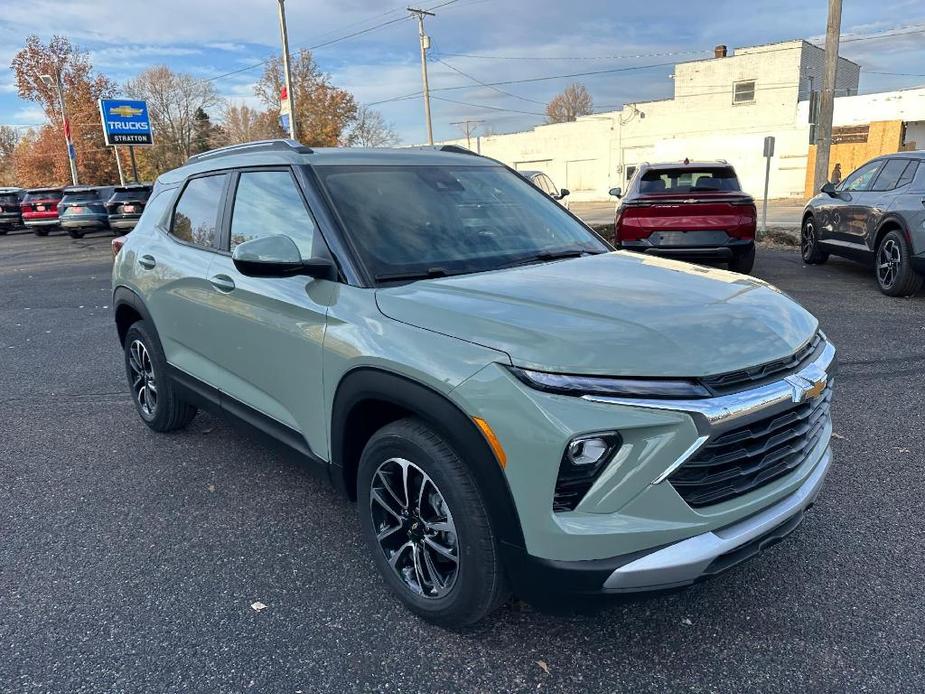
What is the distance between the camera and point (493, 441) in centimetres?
208

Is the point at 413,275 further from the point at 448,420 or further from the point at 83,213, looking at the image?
the point at 83,213

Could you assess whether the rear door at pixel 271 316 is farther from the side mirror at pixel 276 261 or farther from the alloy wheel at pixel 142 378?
the alloy wheel at pixel 142 378

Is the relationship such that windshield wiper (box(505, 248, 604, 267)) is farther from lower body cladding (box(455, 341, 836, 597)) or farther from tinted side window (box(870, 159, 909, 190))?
tinted side window (box(870, 159, 909, 190))

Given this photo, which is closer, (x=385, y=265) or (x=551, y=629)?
(x=551, y=629)

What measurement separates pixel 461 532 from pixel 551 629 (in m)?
0.65

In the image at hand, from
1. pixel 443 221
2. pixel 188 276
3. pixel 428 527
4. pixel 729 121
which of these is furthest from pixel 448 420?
pixel 729 121

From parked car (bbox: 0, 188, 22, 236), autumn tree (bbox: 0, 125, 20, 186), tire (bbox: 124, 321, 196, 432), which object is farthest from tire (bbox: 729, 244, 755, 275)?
autumn tree (bbox: 0, 125, 20, 186)

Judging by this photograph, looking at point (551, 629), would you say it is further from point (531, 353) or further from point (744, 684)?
point (531, 353)

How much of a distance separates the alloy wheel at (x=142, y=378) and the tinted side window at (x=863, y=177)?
9.01m

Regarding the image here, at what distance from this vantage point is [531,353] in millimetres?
2072

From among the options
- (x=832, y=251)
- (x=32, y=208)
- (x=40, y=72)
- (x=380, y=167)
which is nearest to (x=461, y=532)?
(x=380, y=167)

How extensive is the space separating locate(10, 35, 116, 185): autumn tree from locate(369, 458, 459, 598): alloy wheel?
171 ft

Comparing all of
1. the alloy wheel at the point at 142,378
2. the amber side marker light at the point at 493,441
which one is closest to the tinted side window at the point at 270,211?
the amber side marker light at the point at 493,441

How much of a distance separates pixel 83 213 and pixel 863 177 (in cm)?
2174
